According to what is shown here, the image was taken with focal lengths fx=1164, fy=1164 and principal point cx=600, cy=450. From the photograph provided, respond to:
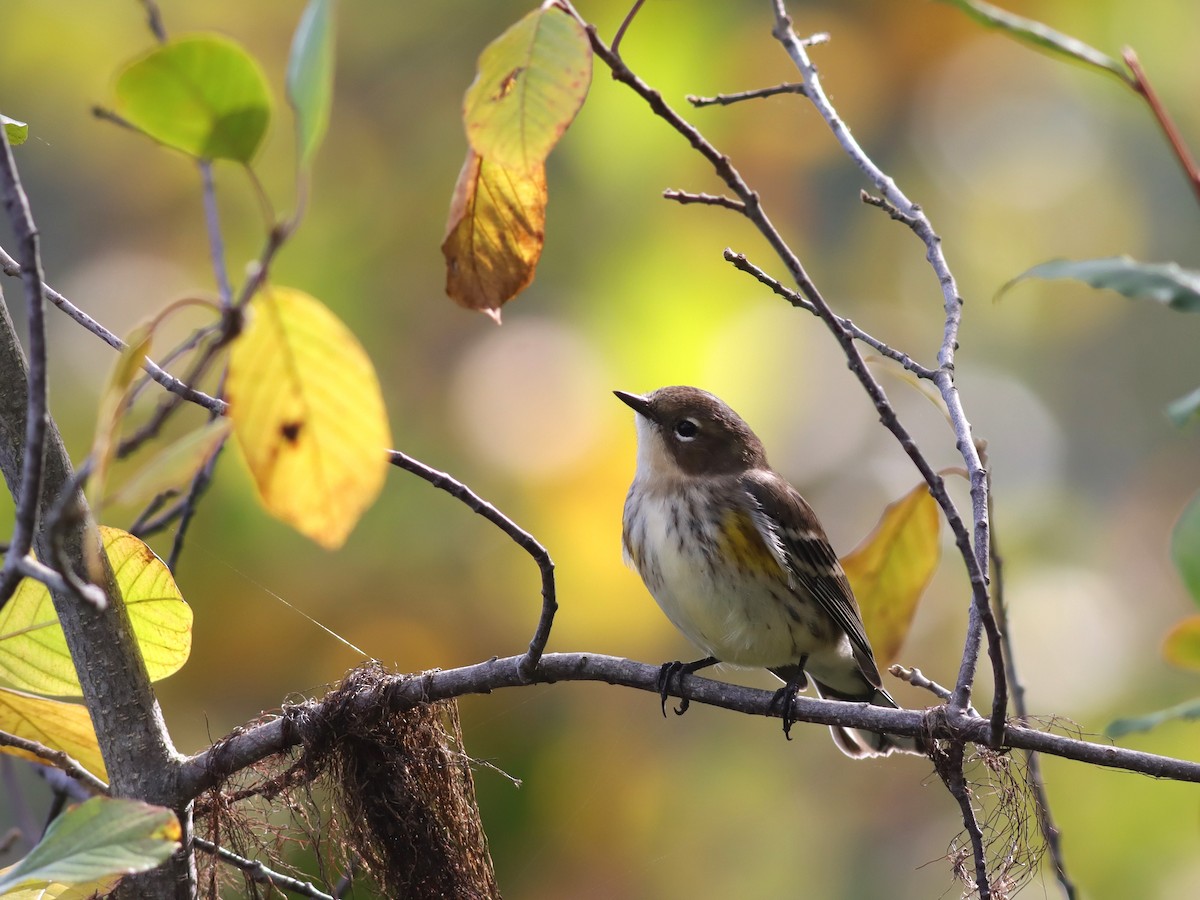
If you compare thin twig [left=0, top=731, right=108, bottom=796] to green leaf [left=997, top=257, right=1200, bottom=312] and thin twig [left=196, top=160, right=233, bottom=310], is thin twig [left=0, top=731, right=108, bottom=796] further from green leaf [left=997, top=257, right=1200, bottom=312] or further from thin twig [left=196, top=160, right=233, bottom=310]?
green leaf [left=997, top=257, right=1200, bottom=312]

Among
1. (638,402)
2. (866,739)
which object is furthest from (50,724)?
(866,739)

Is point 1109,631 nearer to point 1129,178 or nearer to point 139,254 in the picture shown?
point 1129,178

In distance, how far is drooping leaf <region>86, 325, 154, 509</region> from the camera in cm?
95

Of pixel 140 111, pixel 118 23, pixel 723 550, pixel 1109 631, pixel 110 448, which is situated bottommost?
pixel 1109 631

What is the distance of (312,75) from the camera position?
0.93 metres

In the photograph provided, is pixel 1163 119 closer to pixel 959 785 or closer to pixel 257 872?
pixel 959 785

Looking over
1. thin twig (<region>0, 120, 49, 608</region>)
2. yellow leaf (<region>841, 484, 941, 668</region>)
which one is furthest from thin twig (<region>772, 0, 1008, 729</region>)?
thin twig (<region>0, 120, 49, 608</region>)

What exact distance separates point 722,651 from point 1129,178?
21.9 feet

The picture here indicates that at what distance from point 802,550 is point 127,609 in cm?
186

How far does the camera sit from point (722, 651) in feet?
9.95

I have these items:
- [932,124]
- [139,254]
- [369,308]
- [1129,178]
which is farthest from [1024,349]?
[139,254]

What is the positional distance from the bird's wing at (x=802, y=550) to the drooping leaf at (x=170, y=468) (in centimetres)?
212

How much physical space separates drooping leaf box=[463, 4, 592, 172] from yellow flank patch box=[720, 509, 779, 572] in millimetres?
1680

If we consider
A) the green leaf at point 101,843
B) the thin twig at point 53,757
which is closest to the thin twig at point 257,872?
the thin twig at point 53,757
